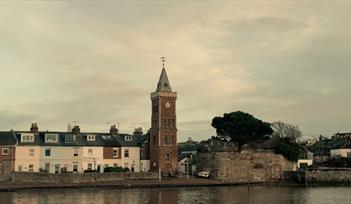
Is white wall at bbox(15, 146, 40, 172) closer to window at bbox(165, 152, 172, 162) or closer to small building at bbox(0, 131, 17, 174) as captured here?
small building at bbox(0, 131, 17, 174)

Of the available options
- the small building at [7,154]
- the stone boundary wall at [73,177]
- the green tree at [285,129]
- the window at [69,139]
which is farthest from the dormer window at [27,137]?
the green tree at [285,129]

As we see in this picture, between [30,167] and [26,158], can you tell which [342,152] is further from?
[26,158]

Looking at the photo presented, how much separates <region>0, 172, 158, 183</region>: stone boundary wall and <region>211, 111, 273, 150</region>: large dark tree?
19889 mm

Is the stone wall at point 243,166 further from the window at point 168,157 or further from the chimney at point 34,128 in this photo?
the chimney at point 34,128

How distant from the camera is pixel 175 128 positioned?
8300 cm

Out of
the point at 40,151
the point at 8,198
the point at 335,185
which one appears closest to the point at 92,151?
the point at 40,151

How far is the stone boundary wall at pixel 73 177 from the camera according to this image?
217ft

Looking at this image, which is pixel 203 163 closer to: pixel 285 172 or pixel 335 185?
pixel 285 172

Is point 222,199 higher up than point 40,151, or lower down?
lower down

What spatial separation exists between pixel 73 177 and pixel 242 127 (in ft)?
104

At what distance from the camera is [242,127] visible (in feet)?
280

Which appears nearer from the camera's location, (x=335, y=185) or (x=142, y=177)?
(x=142, y=177)

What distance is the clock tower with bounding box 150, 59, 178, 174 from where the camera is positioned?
81.1 m

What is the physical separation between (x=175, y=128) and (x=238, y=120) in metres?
11.7
